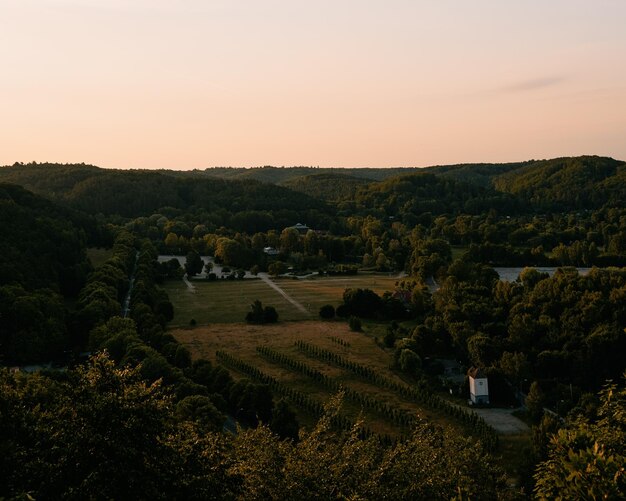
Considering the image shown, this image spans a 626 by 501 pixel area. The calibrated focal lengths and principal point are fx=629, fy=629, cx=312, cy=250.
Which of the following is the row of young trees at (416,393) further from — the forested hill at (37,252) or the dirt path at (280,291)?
the forested hill at (37,252)

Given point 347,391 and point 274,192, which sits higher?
point 274,192

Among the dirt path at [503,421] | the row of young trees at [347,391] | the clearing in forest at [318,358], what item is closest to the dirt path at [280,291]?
the clearing in forest at [318,358]

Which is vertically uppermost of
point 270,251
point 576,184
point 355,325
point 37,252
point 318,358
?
point 576,184

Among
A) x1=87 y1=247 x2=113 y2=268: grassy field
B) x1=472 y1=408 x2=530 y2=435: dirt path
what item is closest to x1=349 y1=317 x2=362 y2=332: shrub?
x1=472 y1=408 x2=530 y2=435: dirt path

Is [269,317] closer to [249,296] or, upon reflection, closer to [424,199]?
[249,296]

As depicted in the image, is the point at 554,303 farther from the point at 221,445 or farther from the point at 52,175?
the point at 52,175

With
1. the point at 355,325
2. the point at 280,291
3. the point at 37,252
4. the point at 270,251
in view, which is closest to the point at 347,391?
the point at 355,325
